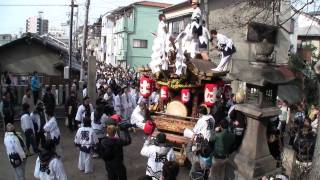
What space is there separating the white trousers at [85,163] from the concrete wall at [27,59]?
14.0 m

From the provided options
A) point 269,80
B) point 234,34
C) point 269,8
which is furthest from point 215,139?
point 234,34

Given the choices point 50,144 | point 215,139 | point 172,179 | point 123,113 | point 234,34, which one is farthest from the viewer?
point 234,34

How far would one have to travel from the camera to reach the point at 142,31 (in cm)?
4375

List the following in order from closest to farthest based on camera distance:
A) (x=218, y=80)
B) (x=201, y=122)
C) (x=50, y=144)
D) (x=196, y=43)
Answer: (x=50, y=144) < (x=201, y=122) < (x=218, y=80) < (x=196, y=43)

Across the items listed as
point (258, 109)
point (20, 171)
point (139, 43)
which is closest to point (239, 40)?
point (258, 109)

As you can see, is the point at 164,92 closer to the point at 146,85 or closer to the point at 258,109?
the point at 146,85

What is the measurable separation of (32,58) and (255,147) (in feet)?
58.5

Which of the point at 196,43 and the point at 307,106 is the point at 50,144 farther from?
the point at 307,106

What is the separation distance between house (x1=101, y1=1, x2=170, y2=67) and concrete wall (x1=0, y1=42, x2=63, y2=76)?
64.9ft

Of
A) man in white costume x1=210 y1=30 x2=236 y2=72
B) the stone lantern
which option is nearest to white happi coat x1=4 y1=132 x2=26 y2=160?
the stone lantern

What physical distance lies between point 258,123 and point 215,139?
1.23 m

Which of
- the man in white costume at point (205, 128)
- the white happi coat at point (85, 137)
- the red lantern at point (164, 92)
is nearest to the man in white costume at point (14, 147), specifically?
the white happi coat at point (85, 137)

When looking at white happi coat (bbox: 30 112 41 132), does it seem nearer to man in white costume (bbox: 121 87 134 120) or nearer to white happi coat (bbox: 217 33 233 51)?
man in white costume (bbox: 121 87 134 120)

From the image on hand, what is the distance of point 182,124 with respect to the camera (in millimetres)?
11070
